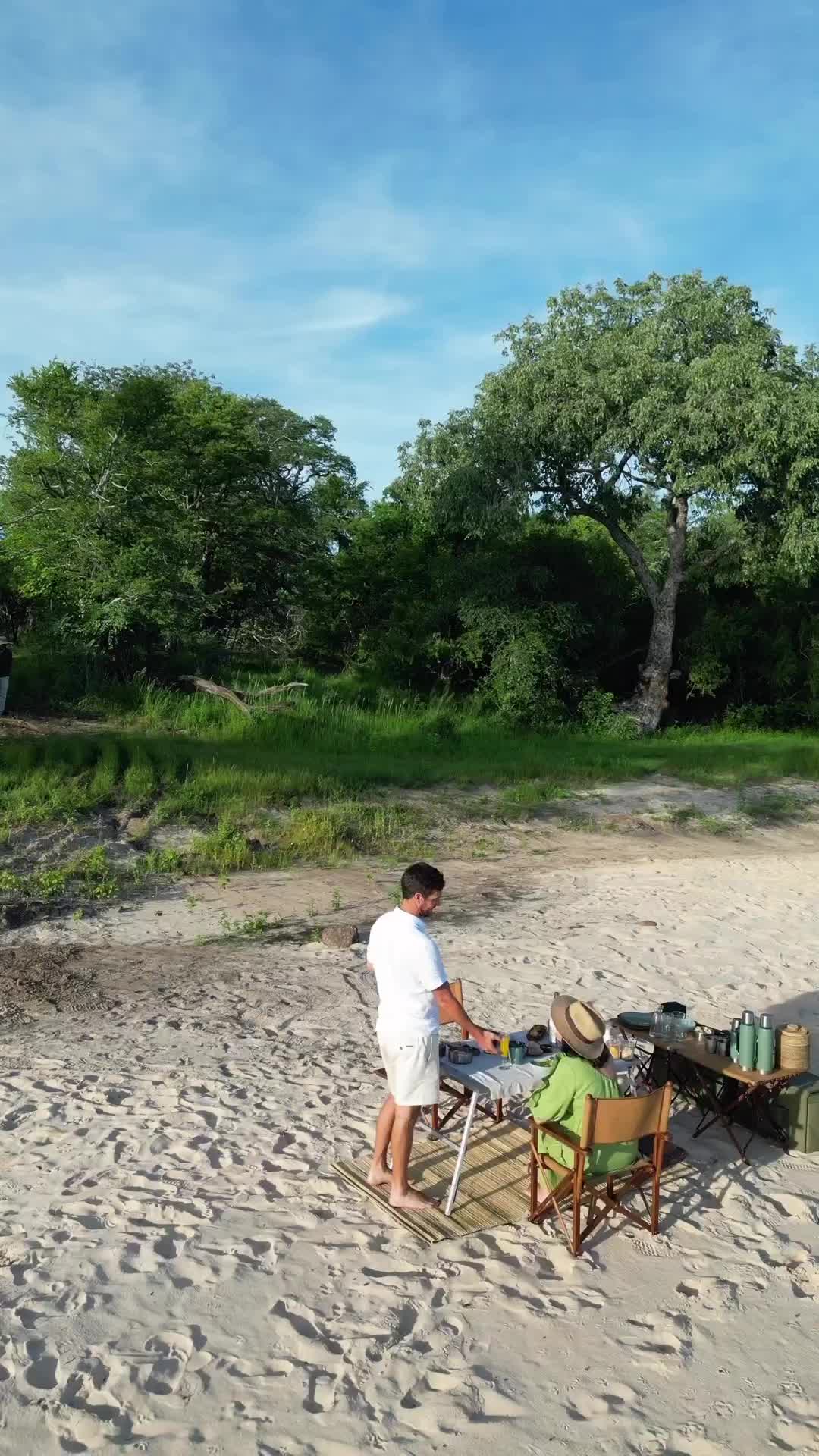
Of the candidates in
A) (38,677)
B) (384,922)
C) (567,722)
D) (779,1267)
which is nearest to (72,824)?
(38,677)

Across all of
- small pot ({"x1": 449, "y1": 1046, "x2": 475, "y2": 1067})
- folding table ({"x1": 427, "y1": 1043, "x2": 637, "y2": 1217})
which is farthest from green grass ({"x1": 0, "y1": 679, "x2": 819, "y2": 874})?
Result: folding table ({"x1": 427, "y1": 1043, "x2": 637, "y2": 1217})

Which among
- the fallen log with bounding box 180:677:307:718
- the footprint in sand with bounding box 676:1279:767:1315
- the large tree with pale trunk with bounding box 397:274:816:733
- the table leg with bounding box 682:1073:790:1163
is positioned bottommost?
the footprint in sand with bounding box 676:1279:767:1315

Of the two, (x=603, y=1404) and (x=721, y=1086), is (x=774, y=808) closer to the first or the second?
(x=721, y=1086)

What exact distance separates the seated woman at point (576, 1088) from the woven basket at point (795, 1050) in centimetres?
111

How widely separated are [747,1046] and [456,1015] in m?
1.71

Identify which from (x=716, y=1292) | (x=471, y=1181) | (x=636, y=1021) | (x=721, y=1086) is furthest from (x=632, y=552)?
(x=716, y=1292)

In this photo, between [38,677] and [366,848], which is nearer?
[366,848]

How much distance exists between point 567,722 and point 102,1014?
1710 cm

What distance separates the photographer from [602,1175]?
4.77 metres

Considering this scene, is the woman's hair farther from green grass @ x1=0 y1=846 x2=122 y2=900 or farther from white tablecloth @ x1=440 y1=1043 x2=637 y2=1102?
green grass @ x1=0 y1=846 x2=122 y2=900

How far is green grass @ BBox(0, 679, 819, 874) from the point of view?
13055 millimetres

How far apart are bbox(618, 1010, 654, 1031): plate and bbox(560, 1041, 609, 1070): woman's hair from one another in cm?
120

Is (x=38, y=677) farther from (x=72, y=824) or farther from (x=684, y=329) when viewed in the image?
(x=684, y=329)

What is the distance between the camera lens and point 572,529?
102ft
